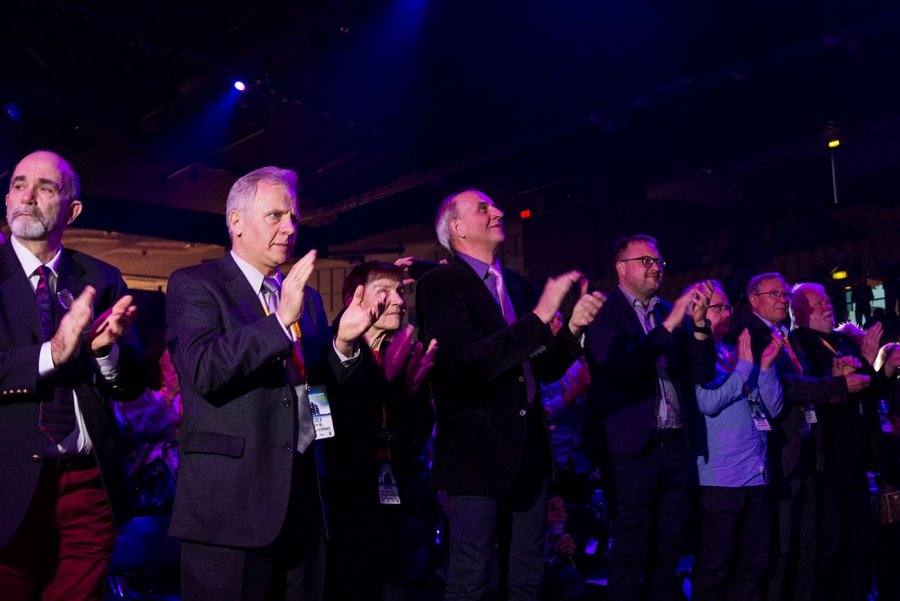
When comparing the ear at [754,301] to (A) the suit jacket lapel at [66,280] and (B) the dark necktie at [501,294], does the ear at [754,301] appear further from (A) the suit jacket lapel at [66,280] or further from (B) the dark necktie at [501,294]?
(A) the suit jacket lapel at [66,280]

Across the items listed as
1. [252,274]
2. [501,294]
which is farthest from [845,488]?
[252,274]

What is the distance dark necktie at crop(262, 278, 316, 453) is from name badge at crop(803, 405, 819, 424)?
3.42 meters

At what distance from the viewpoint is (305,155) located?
10.8 m

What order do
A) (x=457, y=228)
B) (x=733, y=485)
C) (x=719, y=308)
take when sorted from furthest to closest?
(x=719, y=308) < (x=733, y=485) < (x=457, y=228)

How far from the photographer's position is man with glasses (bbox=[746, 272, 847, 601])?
4.24m

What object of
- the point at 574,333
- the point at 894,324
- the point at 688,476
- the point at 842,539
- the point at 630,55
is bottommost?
the point at 842,539

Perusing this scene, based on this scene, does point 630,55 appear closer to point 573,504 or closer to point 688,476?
point 573,504

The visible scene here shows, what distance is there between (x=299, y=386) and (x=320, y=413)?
94 millimetres

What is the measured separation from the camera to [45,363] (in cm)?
193

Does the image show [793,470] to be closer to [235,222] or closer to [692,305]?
[692,305]

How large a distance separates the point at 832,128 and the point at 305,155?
762cm

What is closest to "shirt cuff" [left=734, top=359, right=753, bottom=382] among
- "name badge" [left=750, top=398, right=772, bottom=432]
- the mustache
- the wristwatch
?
"name badge" [left=750, top=398, right=772, bottom=432]

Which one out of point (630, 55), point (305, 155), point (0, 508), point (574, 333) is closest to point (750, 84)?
point (630, 55)

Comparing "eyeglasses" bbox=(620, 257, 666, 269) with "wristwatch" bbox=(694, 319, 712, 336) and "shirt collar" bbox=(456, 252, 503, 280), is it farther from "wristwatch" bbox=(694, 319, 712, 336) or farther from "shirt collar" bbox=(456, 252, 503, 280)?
"shirt collar" bbox=(456, 252, 503, 280)
